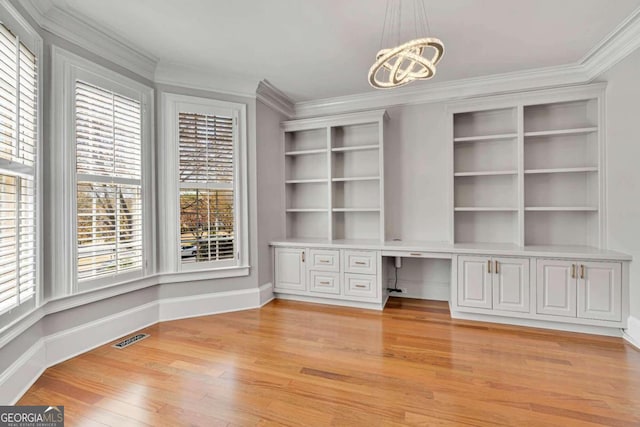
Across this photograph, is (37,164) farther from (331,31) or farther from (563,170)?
(563,170)

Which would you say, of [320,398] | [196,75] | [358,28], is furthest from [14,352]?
[358,28]

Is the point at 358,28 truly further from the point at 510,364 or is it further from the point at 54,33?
the point at 510,364

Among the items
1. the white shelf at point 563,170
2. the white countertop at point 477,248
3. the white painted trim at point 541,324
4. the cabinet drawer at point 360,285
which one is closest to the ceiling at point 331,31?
the white shelf at point 563,170

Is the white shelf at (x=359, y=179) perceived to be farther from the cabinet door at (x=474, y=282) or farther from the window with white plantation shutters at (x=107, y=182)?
the window with white plantation shutters at (x=107, y=182)

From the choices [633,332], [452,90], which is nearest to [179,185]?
[452,90]

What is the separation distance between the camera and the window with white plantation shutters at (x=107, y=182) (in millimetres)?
2521

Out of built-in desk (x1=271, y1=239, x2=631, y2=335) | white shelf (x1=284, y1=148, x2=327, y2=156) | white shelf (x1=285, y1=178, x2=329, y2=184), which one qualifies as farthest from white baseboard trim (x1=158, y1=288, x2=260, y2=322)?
white shelf (x1=284, y1=148, x2=327, y2=156)

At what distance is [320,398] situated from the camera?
6.24ft

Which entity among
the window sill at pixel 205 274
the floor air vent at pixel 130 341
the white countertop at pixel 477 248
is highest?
the white countertop at pixel 477 248

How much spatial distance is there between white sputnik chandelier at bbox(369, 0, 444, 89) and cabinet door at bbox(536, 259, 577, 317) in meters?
2.25

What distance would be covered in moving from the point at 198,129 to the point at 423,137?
9.13 ft

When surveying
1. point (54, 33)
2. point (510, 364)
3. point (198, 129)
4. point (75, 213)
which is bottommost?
point (510, 364)

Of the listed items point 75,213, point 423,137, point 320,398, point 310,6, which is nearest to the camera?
point 320,398

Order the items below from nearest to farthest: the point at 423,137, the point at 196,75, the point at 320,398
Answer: the point at 320,398
the point at 196,75
the point at 423,137
